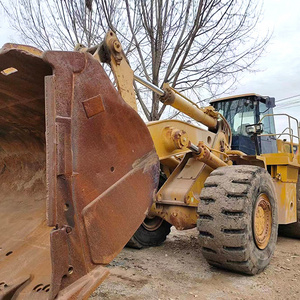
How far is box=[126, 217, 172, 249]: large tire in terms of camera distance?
4840mm

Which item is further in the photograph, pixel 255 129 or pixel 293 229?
pixel 293 229

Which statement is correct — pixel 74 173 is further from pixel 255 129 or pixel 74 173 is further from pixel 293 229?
pixel 293 229

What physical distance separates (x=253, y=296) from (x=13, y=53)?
9.43 feet

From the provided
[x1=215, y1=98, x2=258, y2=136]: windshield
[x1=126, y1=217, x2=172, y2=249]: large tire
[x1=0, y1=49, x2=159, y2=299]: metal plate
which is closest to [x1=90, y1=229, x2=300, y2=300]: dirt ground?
[x1=126, y1=217, x2=172, y2=249]: large tire

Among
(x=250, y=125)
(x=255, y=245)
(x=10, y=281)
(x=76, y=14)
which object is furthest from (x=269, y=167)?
(x=76, y=14)

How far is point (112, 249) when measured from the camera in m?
2.13

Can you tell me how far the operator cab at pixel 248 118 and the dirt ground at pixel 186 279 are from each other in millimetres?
1868

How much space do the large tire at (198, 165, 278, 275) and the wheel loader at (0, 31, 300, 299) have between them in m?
Answer: 0.01

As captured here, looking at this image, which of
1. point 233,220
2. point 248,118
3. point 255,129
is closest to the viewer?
point 233,220

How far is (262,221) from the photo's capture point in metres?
3.99

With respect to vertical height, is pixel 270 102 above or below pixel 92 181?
above

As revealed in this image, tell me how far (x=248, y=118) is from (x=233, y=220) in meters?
3.09

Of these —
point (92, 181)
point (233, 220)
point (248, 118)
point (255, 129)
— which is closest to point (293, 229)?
point (255, 129)

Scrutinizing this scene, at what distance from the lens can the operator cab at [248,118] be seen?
19.2 ft
